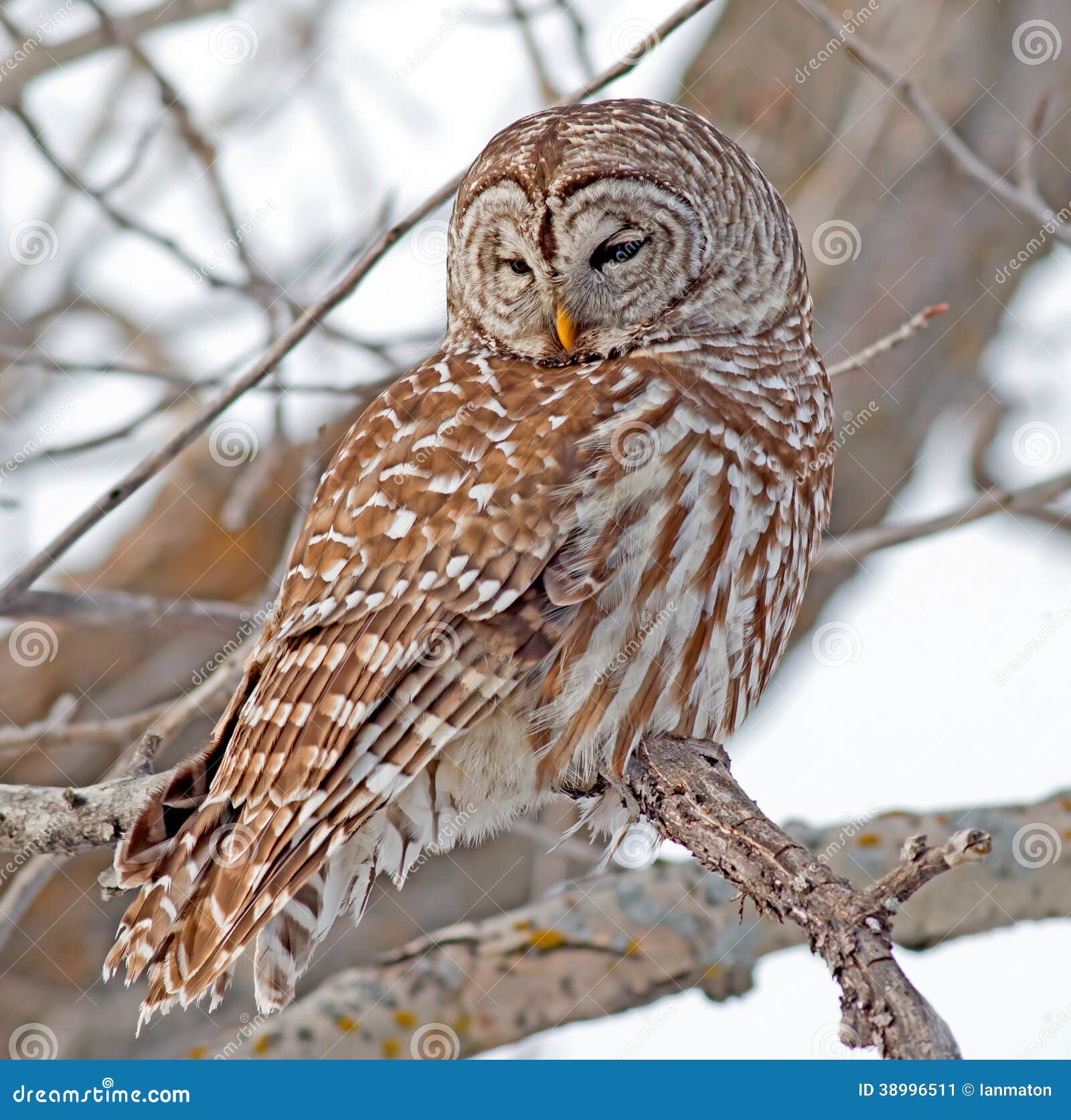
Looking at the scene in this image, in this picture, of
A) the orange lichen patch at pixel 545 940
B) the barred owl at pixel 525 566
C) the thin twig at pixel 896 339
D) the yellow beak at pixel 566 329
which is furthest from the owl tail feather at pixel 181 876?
the thin twig at pixel 896 339

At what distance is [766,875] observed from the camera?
2.45 metres

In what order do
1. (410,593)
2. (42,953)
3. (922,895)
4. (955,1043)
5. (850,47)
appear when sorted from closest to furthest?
(955,1043) → (410,593) → (850,47) → (922,895) → (42,953)

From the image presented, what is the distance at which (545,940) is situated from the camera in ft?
13.0

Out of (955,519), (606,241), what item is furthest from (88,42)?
(955,519)

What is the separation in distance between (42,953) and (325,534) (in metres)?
2.98

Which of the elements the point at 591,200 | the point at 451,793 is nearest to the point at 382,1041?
the point at 451,793

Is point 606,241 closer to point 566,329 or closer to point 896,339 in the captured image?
point 566,329

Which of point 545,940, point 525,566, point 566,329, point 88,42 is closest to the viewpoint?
point 525,566

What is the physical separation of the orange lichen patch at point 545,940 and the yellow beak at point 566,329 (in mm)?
1802

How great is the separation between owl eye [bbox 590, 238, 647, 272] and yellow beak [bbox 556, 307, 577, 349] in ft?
0.54

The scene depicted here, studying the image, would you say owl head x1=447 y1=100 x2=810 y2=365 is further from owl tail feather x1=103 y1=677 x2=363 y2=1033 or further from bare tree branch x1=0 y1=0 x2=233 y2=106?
bare tree branch x1=0 y1=0 x2=233 y2=106

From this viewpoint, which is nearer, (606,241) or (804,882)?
(804,882)

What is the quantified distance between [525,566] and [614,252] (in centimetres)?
96

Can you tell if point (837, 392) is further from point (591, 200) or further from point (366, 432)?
point (366, 432)
